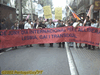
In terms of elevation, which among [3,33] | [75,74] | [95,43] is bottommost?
[75,74]

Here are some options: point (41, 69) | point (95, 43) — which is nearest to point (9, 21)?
point (95, 43)

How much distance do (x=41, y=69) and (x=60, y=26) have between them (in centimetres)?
573

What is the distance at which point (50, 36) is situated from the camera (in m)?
10.1

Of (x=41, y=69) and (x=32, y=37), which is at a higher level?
(x=32, y=37)

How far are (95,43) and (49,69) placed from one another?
164 inches

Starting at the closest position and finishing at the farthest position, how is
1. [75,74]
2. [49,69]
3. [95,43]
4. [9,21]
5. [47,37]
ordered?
[75,74] → [49,69] → [95,43] → [47,37] → [9,21]

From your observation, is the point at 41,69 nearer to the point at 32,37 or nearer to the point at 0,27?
the point at 32,37

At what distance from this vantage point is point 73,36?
977 cm

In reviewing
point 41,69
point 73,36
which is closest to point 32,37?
point 73,36

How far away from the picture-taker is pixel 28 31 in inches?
395

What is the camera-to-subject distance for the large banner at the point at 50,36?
8.79 m

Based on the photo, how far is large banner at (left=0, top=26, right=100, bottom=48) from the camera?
879 centimetres

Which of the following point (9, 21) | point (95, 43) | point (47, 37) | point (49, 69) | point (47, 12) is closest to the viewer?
point (49, 69)

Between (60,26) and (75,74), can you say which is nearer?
(75,74)
